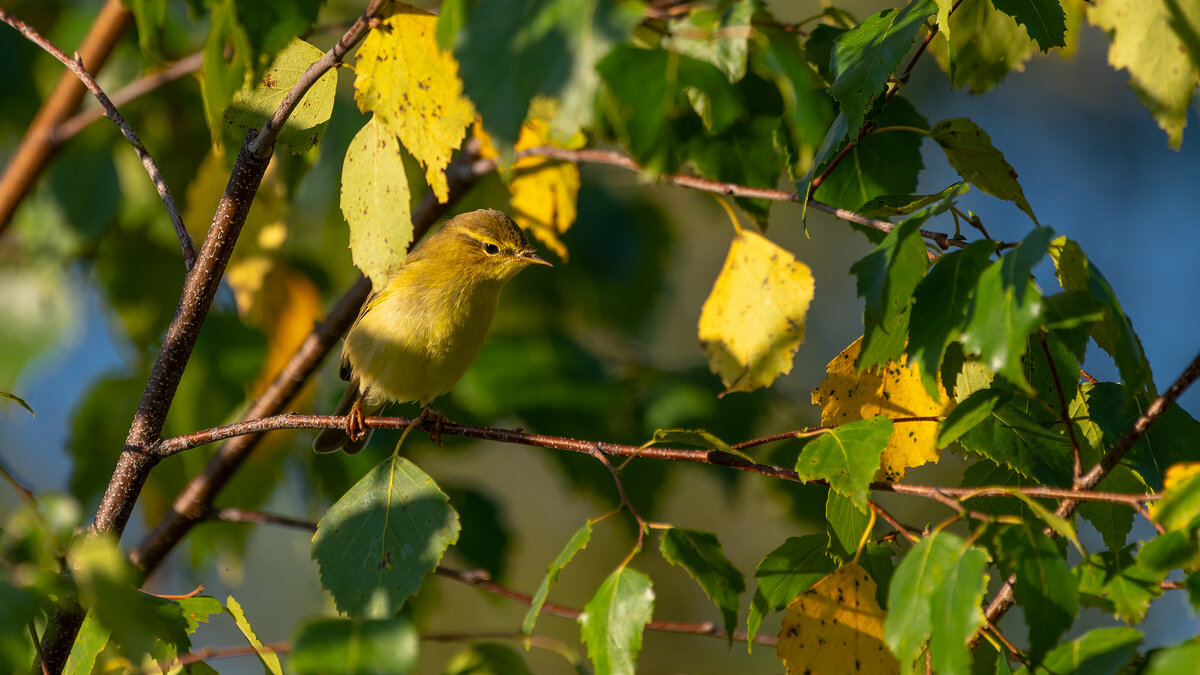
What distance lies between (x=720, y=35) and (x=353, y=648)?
114cm

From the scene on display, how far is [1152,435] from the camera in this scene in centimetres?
153

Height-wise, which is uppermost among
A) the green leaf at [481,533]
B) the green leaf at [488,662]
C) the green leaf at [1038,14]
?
the green leaf at [1038,14]

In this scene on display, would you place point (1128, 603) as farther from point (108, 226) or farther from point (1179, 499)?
point (108, 226)

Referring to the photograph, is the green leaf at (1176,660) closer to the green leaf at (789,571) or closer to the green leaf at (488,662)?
the green leaf at (789,571)

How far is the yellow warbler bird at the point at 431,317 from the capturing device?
3051mm

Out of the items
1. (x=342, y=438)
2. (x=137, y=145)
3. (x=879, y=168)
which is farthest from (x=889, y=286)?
(x=342, y=438)

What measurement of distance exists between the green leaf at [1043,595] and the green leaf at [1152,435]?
39cm

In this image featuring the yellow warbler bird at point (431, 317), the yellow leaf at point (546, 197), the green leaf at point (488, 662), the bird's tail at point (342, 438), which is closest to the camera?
the green leaf at point (488, 662)

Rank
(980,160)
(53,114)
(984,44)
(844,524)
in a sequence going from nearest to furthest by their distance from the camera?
(844,524), (980,160), (984,44), (53,114)

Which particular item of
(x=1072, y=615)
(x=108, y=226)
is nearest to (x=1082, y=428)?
(x=1072, y=615)

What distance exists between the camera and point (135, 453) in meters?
1.72

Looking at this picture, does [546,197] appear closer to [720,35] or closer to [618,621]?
[720,35]

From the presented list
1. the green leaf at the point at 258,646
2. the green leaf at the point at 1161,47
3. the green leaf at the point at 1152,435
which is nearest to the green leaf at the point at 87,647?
the green leaf at the point at 258,646

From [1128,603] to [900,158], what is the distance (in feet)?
3.52
